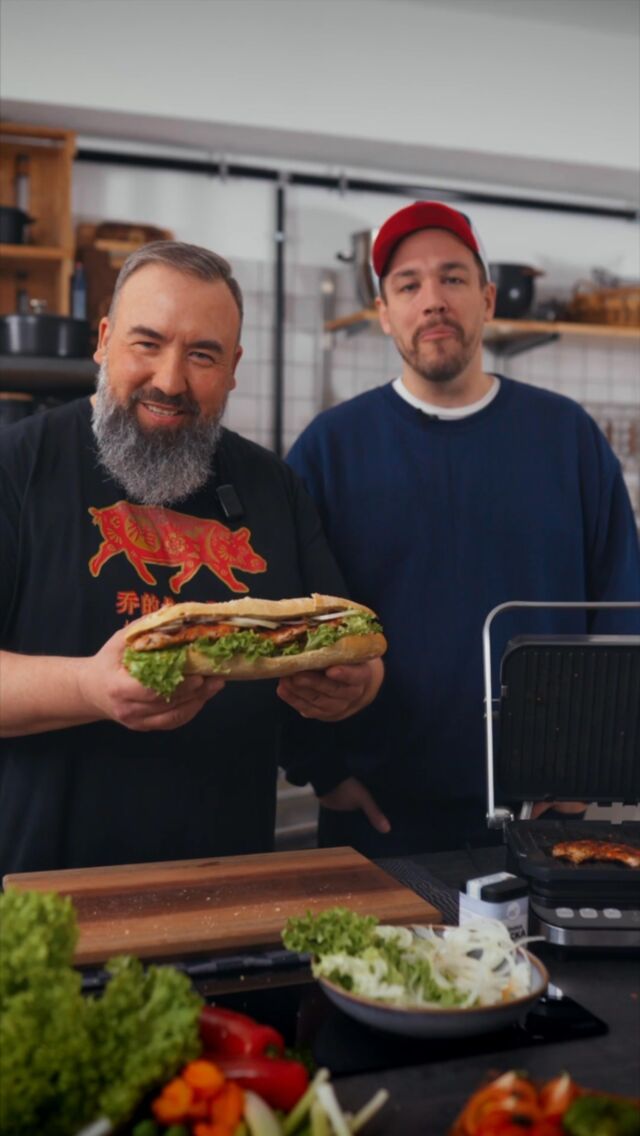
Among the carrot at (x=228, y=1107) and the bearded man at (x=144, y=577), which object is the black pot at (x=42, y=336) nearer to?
the bearded man at (x=144, y=577)

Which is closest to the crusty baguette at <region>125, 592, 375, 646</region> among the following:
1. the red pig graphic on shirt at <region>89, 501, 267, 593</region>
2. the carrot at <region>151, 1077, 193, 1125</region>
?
the red pig graphic on shirt at <region>89, 501, 267, 593</region>

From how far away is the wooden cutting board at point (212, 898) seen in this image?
150cm

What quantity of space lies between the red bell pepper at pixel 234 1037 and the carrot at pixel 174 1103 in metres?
0.11

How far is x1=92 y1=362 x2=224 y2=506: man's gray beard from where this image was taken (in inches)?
80.1

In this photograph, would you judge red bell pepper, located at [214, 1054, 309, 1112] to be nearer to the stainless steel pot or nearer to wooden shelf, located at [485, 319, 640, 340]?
the stainless steel pot

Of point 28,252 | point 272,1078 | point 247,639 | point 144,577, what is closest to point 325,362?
point 28,252

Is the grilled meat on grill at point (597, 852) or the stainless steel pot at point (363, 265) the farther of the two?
the stainless steel pot at point (363, 265)

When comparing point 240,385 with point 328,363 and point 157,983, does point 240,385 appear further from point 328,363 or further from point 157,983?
point 157,983

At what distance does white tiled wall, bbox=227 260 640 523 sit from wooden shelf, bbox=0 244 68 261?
0.94 meters

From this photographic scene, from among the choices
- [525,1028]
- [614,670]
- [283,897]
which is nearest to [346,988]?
[525,1028]

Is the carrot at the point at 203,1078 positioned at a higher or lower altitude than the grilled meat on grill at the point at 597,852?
lower

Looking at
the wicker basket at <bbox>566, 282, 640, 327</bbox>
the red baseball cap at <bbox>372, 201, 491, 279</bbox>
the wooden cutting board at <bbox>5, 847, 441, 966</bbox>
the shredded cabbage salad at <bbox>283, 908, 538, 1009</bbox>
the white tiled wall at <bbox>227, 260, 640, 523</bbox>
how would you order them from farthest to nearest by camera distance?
the wicker basket at <bbox>566, 282, 640, 327</bbox>, the white tiled wall at <bbox>227, 260, 640, 523</bbox>, the red baseball cap at <bbox>372, 201, 491, 279</bbox>, the wooden cutting board at <bbox>5, 847, 441, 966</bbox>, the shredded cabbage salad at <bbox>283, 908, 538, 1009</bbox>

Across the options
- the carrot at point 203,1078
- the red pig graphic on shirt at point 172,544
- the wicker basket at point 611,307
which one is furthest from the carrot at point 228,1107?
the wicker basket at point 611,307

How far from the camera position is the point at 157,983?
3.54 feet
